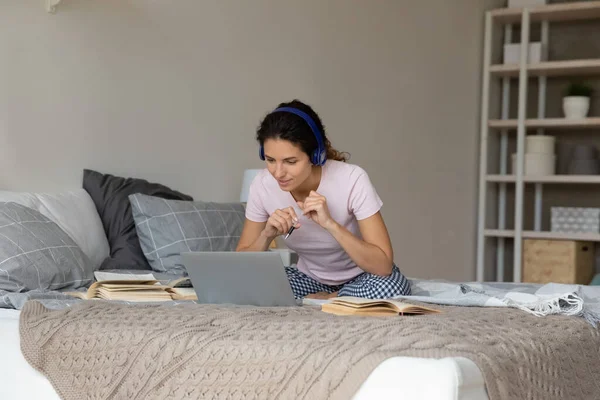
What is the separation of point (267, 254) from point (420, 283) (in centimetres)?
97

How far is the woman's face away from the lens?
99.3 inches

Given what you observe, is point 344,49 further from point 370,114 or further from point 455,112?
point 455,112

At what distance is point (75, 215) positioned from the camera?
3043 millimetres

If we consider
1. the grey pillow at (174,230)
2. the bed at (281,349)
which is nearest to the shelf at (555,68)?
the grey pillow at (174,230)

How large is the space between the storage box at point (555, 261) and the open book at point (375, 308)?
3678 millimetres

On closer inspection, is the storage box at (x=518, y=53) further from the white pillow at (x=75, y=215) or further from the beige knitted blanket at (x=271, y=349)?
the beige knitted blanket at (x=271, y=349)

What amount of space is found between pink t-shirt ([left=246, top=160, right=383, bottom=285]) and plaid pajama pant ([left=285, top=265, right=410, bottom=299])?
3 centimetres

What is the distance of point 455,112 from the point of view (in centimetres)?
584

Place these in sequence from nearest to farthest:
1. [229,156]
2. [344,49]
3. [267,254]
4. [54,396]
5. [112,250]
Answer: [54,396] → [267,254] → [112,250] → [229,156] → [344,49]

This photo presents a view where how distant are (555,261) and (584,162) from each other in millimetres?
703

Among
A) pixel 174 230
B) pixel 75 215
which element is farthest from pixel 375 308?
pixel 75 215

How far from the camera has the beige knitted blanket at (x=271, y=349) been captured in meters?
1.47

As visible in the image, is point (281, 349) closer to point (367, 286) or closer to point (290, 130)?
point (367, 286)

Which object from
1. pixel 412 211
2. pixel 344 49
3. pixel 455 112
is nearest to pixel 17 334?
pixel 344 49
